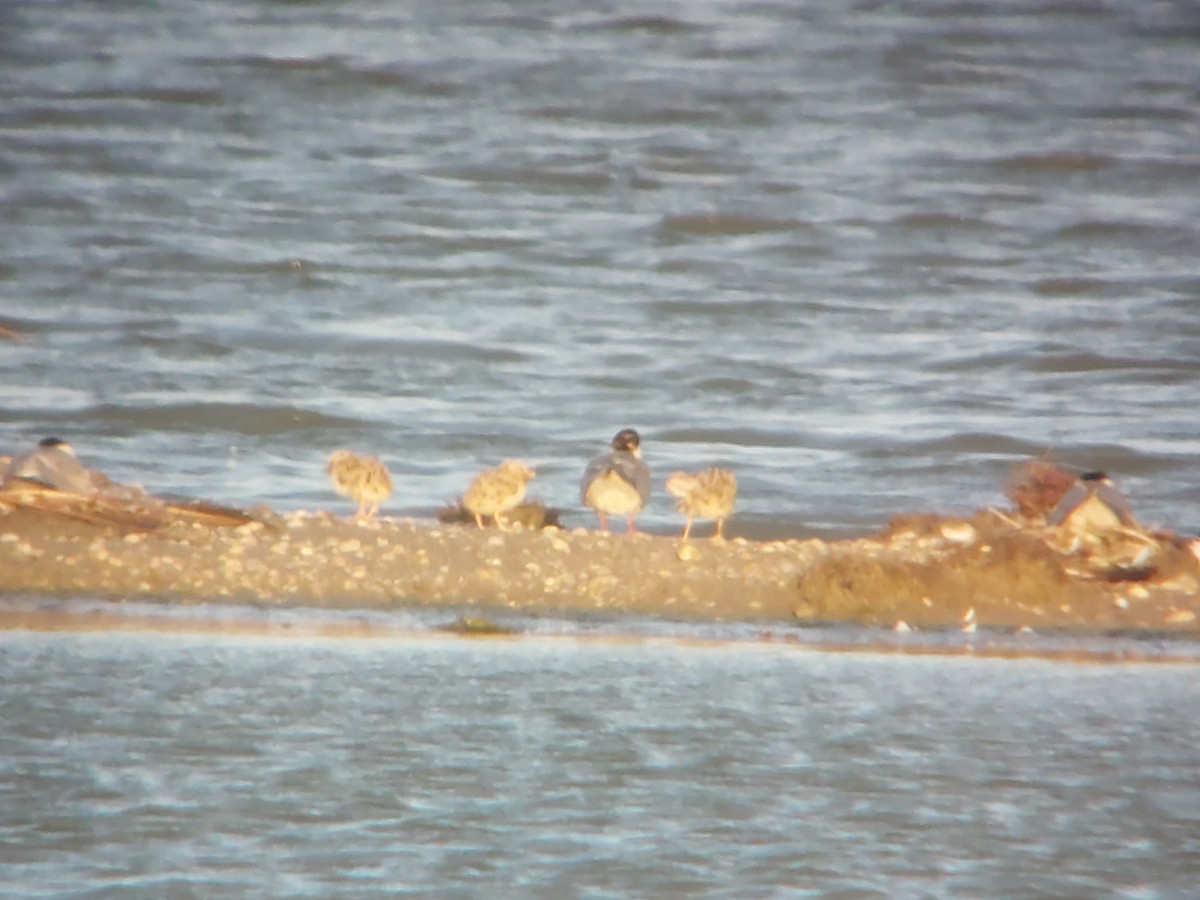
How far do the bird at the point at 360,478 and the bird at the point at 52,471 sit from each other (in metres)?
1.22

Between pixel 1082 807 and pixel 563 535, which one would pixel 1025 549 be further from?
pixel 1082 807

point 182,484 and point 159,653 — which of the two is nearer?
point 159,653

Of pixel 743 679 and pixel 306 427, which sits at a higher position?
pixel 306 427

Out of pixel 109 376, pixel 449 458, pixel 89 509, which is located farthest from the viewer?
pixel 109 376

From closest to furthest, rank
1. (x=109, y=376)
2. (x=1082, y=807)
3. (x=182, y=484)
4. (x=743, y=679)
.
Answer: (x=1082, y=807), (x=743, y=679), (x=182, y=484), (x=109, y=376)

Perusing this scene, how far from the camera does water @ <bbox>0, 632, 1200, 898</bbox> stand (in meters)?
4.25

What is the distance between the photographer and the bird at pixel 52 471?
9.70 m

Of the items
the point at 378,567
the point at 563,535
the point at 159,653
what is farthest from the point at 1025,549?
the point at 159,653

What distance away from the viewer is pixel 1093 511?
10.0 metres

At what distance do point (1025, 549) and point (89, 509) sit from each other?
4.50 meters

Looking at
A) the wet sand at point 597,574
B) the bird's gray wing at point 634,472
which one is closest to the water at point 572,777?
the wet sand at point 597,574

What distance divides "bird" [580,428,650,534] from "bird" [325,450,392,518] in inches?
42.0

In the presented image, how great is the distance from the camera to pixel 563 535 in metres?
9.72

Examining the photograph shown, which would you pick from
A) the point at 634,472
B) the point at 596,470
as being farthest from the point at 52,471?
the point at 634,472
